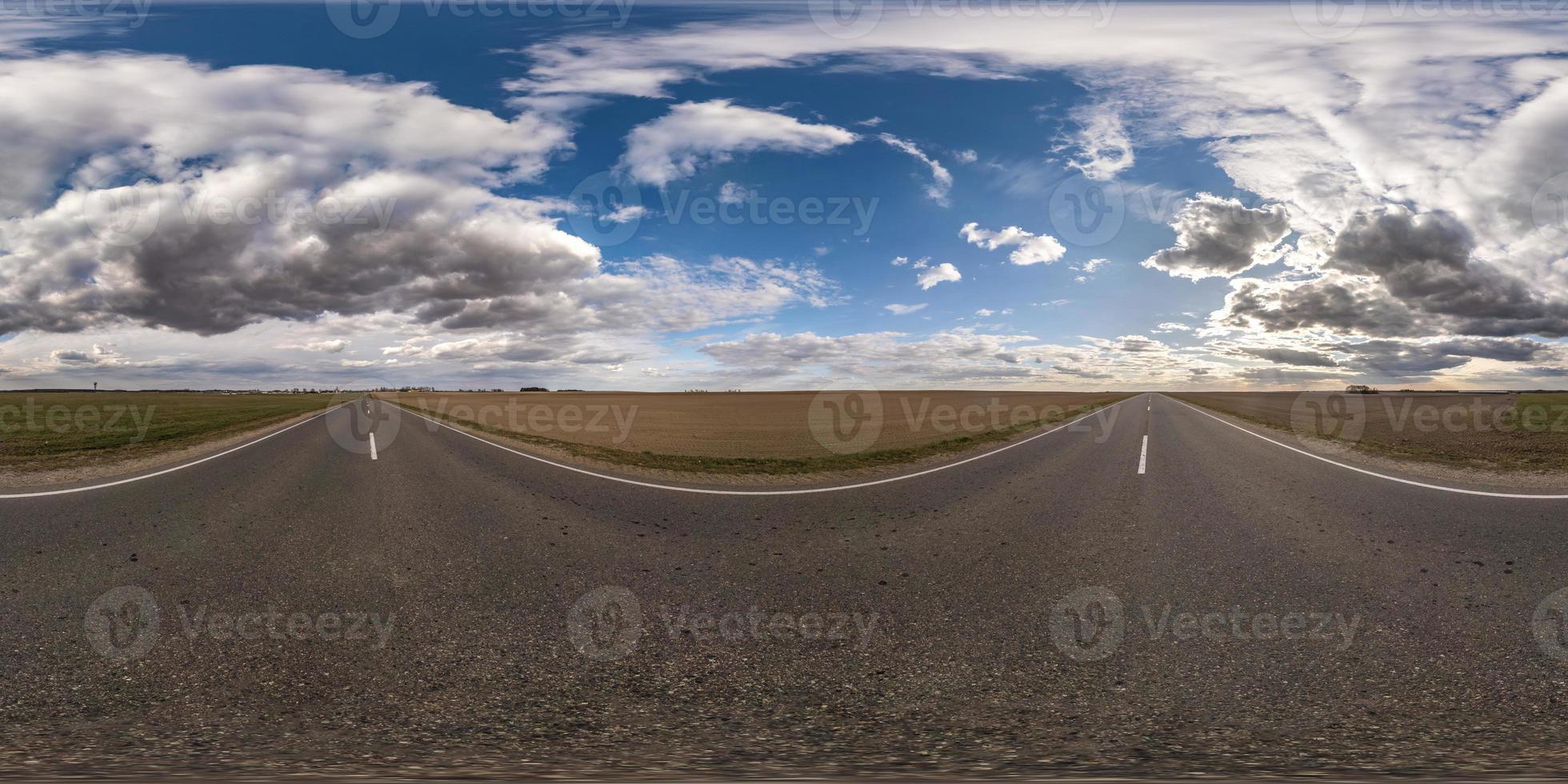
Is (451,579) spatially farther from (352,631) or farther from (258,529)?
(258,529)

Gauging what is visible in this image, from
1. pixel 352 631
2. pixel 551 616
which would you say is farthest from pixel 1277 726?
pixel 352 631

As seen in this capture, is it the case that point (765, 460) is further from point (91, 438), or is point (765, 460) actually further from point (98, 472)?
point (91, 438)

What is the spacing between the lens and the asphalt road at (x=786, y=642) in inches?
155

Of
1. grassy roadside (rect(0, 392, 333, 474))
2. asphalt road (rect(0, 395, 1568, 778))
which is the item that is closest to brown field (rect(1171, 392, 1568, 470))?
asphalt road (rect(0, 395, 1568, 778))

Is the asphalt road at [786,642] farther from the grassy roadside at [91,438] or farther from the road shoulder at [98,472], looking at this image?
the grassy roadside at [91,438]

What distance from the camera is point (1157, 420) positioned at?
39.1 m

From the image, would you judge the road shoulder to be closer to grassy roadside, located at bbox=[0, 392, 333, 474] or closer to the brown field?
grassy roadside, located at bbox=[0, 392, 333, 474]

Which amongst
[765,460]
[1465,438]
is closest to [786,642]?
[765,460]

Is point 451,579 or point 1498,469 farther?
point 1498,469

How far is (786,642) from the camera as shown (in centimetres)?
557

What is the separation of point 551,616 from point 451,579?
182 centimetres

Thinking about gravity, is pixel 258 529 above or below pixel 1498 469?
below

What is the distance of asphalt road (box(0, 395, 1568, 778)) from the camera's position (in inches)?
155

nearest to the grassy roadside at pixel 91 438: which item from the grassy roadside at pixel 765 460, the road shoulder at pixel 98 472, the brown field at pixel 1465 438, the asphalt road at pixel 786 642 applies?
the road shoulder at pixel 98 472
